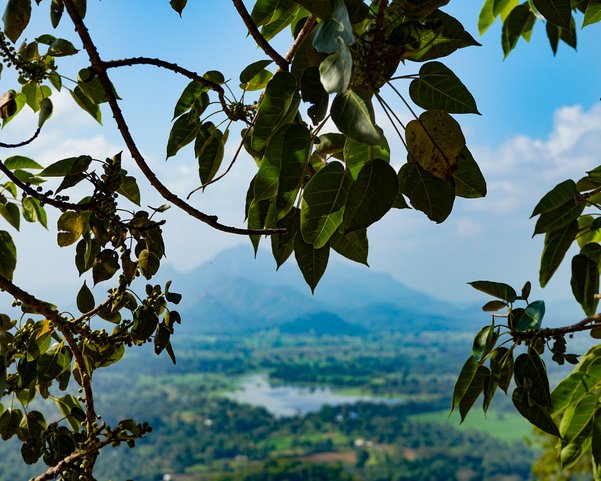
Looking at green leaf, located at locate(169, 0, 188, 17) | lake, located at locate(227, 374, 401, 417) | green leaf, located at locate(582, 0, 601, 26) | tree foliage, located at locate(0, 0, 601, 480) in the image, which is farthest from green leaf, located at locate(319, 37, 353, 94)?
lake, located at locate(227, 374, 401, 417)

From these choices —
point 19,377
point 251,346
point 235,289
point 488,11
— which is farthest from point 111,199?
point 235,289

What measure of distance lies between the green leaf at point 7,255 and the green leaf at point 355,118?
2.15 ft

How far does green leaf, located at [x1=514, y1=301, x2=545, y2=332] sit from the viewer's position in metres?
0.85

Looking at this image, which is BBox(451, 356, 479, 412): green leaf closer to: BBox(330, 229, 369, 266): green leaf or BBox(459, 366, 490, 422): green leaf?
BBox(459, 366, 490, 422): green leaf

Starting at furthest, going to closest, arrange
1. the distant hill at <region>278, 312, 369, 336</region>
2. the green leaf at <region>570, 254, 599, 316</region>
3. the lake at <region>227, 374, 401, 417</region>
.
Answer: the distant hill at <region>278, 312, 369, 336</region> → the lake at <region>227, 374, 401, 417</region> → the green leaf at <region>570, 254, 599, 316</region>

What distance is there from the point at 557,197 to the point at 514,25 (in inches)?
21.2

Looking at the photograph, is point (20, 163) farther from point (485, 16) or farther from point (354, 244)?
point (485, 16)

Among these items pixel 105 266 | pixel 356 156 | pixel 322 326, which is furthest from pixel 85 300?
pixel 322 326

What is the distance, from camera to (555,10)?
0.79 m

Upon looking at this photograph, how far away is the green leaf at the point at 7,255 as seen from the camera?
0.96 m

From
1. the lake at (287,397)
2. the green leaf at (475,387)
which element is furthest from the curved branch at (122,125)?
the lake at (287,397)

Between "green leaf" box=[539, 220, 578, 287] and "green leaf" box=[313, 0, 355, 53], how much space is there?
643 mm

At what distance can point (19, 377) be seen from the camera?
33.9 inches

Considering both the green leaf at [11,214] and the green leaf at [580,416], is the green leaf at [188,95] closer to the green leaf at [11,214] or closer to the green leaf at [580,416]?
the green leaf at [11,214]
